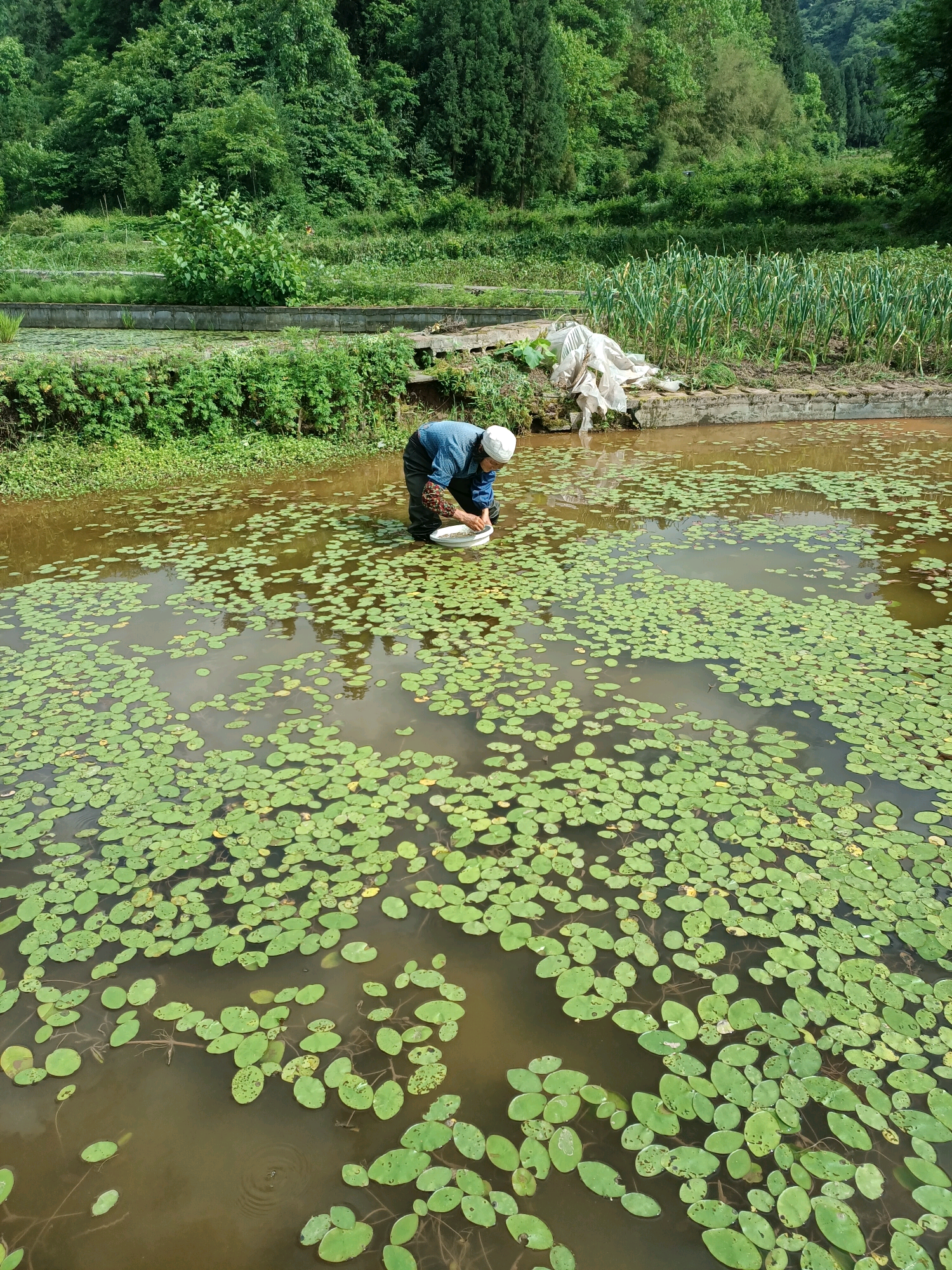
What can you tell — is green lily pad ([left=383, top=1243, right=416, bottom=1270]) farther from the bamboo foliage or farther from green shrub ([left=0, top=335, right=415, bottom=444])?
the bamboo foliage

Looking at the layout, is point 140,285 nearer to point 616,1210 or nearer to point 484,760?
point 484,760

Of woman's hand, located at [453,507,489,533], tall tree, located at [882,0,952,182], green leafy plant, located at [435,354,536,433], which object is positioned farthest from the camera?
tall tree, located at [882,0,952,182]

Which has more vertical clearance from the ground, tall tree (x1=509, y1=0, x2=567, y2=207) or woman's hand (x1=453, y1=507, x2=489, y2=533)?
tall tree (x1=509, y1=0, x2=567, y2=207)

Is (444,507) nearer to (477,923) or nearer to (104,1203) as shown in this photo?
(477,923)

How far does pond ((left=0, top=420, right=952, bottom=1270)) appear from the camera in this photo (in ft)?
5.81

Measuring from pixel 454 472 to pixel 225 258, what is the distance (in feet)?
30.3

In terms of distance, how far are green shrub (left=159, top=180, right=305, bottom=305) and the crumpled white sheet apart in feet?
18.9

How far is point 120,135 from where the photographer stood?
32062 millimetres

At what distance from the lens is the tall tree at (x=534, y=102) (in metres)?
30.3

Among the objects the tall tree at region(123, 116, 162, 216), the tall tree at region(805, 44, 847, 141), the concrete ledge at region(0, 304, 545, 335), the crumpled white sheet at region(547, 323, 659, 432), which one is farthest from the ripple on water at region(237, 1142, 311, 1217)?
the tall tree at region(805, 44, 847, 141)

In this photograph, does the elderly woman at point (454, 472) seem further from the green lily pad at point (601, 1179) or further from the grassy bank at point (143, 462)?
the green lily pad at point (601, 1179)

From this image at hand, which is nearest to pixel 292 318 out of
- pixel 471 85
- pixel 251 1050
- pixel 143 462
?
pixel 143 462

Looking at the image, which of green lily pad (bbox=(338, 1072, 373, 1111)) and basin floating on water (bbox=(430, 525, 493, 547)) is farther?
basin floating on water (bbox=(430, 525, 493, 547))

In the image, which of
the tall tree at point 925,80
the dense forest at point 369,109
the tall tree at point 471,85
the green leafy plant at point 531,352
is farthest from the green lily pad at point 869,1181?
the tall tree at point 471,85
